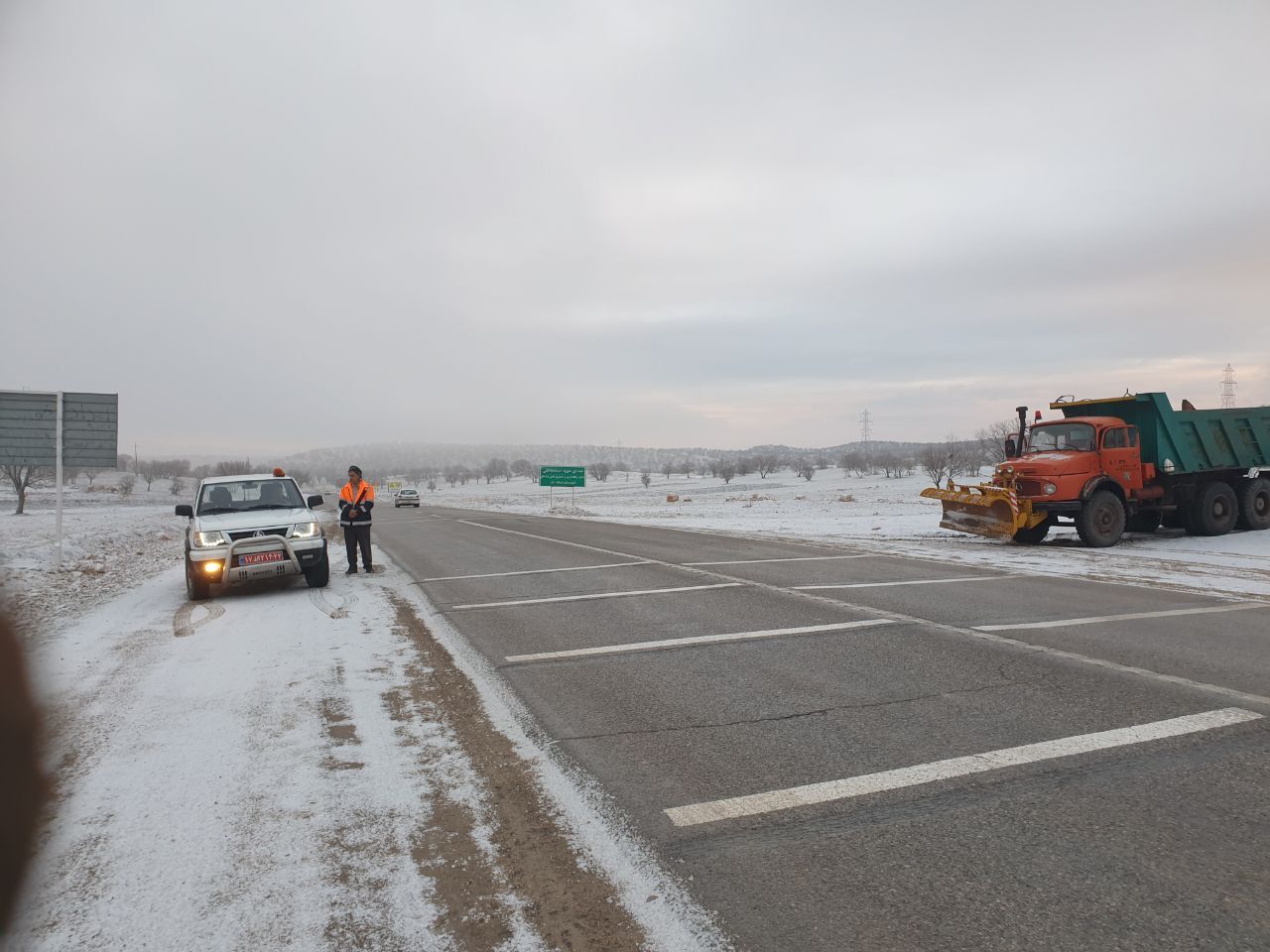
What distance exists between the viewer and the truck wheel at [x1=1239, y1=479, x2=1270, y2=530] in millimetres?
15633

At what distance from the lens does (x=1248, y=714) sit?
4379 millimetres

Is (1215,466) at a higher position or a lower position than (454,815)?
higher

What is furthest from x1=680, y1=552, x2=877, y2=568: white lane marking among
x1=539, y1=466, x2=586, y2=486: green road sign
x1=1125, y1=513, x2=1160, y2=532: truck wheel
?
x1=539, y1=466, x2=586, y2=486: green road sign

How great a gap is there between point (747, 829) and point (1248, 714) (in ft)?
11.5

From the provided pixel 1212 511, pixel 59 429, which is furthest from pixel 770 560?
pixel 59 429

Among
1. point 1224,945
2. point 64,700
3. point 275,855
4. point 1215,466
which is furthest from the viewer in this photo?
point 1215,466

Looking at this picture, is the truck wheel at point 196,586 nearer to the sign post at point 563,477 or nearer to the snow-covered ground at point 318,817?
the snow-covered ground at point 318,817

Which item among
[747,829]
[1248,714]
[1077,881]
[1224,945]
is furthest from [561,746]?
[1248,714]

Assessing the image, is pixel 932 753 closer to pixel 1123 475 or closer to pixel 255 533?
pixel 255 533

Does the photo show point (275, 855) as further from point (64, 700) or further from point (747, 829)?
point (64, 700)

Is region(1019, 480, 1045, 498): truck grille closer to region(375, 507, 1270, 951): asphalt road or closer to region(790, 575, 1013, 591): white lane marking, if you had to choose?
region(790, 575, 1013, 591): white lane marking

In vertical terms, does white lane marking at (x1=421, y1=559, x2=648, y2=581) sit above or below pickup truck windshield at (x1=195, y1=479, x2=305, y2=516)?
below

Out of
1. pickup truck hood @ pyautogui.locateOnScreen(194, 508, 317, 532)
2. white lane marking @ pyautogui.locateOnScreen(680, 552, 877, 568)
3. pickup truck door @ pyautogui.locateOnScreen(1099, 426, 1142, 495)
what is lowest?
white lane marking @ pyautogui.locateOnScreen(680, 552, 877, 568)

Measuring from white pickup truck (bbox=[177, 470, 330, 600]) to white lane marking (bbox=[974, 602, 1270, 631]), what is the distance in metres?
8.35
